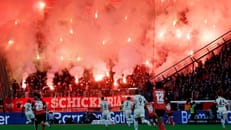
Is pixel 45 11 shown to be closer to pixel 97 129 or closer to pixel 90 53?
pixel 90 53

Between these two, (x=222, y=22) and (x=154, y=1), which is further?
(x=154, y=1)

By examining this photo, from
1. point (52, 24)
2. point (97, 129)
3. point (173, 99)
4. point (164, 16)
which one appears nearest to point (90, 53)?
point (52, 24)

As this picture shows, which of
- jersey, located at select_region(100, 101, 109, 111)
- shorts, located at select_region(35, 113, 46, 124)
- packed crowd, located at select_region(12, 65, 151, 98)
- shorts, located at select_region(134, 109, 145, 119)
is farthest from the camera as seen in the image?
packed crowd, located at select_region(12, 65, 151, 98)

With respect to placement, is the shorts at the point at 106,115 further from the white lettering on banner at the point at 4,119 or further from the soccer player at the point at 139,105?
the white lettering on banner at the point at 4,119

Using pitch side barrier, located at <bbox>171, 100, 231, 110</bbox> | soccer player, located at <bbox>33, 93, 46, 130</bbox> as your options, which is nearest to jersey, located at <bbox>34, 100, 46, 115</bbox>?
soccer player, located at <bbox>33, 93, 46, 130</bbox>

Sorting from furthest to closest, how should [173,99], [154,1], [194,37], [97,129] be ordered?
[154,1] < [194,37] < [173,99] < [97,129]

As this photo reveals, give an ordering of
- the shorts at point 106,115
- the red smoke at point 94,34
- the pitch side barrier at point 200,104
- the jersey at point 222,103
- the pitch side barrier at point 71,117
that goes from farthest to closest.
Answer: the red smoke at point 94,34
the pitch side barrier at point 71,117
the pitch side barrier at point 200,104
the shorts at point 106,115
the jersey at point 222,103

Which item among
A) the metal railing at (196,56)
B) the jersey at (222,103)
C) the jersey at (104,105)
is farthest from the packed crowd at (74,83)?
the jersey at (222,103)

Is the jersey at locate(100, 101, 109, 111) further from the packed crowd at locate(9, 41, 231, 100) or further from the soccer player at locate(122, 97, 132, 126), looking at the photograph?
the packed crowd at locate(9, 41, 231, 100)

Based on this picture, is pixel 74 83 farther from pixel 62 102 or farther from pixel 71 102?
pixel 62 102

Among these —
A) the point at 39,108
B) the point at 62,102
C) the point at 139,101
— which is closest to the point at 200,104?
the point at 62,102

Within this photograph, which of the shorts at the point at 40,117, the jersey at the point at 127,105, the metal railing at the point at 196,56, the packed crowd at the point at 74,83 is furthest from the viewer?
the packed crowd at the point at 74,83

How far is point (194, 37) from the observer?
4772 cm

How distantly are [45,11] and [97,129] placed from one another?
21106 millimetres
